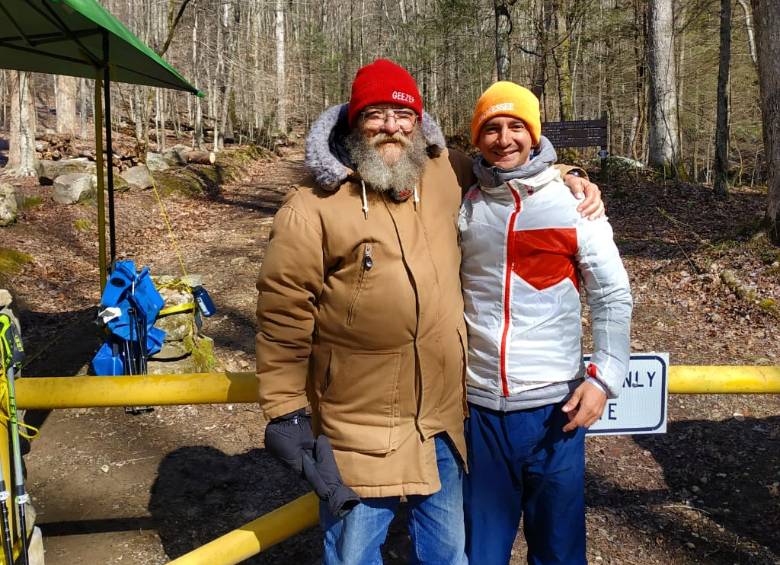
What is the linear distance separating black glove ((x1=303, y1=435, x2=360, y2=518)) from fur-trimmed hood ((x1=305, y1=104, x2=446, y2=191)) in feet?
2.72

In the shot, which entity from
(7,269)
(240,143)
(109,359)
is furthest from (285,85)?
(109,359)

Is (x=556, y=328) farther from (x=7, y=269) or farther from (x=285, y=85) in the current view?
(x=285, y=85)

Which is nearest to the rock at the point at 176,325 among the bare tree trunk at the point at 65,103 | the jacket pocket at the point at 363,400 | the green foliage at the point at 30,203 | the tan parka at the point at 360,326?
the tan parka at the point at 360,326

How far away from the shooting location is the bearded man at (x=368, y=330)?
6.41ft

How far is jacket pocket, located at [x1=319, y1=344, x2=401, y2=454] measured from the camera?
6.64 ft

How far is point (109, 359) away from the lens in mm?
4832

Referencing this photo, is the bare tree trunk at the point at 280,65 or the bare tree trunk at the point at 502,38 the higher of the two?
the bare tree trunk at the point at 280,65

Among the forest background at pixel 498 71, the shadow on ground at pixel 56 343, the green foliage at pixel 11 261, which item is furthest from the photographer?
the forest background at pixel 498 71

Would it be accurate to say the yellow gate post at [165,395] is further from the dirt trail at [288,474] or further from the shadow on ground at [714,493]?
the shadow on ground at [714,493]

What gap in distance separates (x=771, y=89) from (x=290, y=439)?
7.84m

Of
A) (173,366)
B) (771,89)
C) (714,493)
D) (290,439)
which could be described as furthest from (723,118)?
(290,439)

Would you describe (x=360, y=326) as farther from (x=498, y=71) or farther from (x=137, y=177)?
→ (x=498, y=71)

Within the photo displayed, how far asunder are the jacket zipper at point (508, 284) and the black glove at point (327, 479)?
0.62 m

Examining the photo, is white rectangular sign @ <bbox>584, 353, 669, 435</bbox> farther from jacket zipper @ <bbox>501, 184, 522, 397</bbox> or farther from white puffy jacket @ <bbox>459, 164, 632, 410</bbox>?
jacket zipper @ <bbox>501, 184, 522, 397</bbox>
